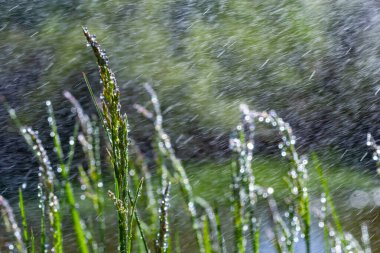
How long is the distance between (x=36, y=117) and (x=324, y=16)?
2.90 metres

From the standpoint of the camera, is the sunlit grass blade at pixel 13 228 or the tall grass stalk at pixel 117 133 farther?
the sunlit grass blade at pixel 13 228

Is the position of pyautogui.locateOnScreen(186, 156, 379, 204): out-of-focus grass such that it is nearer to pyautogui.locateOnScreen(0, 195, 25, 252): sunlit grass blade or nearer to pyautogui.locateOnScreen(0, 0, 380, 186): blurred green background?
pyautogui.locateOnScreen(0, 0, 380, 186): blurred green background

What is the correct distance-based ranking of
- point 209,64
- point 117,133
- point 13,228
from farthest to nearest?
1. point 209,64
2. point 13,228
3. point 117,133

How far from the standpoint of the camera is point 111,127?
2.53ft

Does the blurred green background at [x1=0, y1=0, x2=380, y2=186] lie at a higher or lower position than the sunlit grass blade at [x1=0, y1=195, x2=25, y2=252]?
lower

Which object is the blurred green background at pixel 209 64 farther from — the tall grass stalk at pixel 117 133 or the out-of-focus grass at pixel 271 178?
the tall grass stalk at pixel 117 133

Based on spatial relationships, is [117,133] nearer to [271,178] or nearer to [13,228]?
[13,228]

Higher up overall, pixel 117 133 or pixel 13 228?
pixel 117 133

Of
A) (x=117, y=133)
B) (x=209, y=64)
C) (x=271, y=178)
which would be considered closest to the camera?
(x=117, y=133)

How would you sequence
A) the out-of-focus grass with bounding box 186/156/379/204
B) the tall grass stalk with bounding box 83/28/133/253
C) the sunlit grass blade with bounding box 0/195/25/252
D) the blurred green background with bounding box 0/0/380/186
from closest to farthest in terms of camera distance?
the tall grass stalk with bounding box 83/28/133/253, the sunlit grass blade with bounding box 0/195/25/252, the out-of-focus grass with bounding box 186/156/379/204, the blurred green background with bounding box 0/0/380/186

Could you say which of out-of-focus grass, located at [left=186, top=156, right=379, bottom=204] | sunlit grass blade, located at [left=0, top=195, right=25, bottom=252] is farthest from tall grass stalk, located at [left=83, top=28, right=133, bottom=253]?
out-of-focus grass, located at [left=186, top=156, right=379, bottom=204]

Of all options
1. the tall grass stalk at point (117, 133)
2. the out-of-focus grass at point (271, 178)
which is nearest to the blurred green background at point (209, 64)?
the out-of-focus grass at point (271, 178)

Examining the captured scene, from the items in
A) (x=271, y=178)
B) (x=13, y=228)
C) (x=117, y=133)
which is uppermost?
(x=117, y=133)

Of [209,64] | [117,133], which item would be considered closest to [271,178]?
[209,64]
